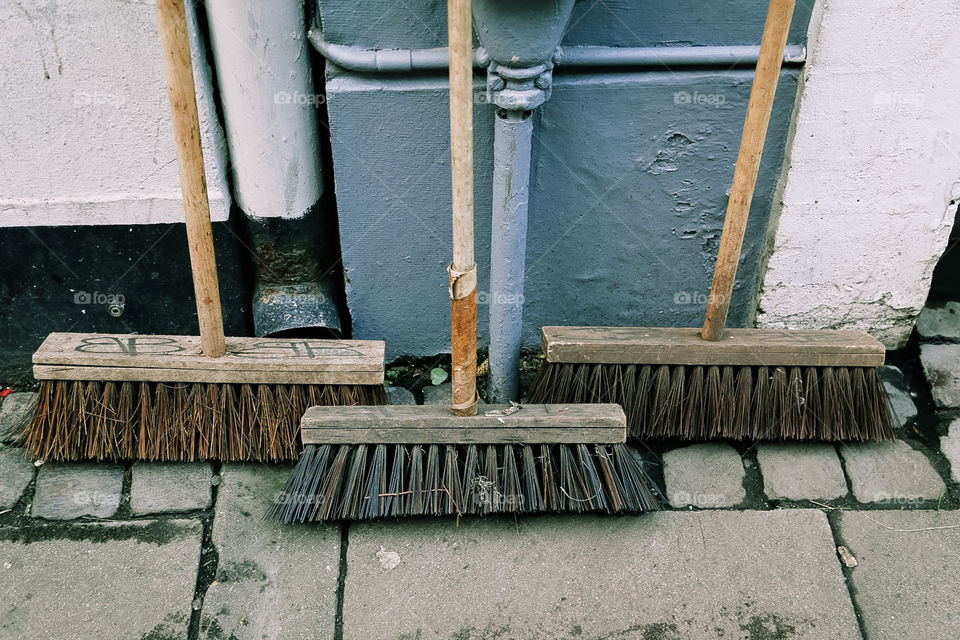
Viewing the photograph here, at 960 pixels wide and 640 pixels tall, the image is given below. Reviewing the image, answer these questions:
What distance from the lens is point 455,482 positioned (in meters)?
2.09

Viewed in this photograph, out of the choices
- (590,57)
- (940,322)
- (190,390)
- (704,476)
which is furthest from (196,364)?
(940,322)

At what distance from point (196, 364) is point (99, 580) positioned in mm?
587

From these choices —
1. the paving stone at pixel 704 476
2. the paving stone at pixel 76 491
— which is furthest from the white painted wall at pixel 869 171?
the paving stone at pixel 76 491

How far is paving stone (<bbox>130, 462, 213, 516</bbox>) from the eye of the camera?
220 centimetres

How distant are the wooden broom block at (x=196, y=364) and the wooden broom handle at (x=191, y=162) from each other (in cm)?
6

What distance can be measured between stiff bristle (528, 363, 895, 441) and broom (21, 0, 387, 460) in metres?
0.61

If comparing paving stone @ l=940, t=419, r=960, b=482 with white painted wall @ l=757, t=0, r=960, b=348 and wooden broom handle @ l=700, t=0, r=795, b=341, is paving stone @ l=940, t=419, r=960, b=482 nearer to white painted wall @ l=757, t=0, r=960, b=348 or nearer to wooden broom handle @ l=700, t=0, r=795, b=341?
white painted wall @ l=757, t=0, r=960, b=348

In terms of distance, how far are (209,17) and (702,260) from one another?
160cm

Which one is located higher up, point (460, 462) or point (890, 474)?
point (460, 462)

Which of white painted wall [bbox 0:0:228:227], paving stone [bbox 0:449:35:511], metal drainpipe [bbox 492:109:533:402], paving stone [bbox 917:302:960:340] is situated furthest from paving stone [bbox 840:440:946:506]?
paving stone [bbox 0:449:35:511]

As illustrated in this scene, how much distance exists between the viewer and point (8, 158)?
87.6 inches

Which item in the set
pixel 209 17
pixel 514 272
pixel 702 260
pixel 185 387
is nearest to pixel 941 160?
pixel 702 260

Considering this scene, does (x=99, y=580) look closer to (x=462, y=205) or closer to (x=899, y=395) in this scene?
(x=462, y=205)

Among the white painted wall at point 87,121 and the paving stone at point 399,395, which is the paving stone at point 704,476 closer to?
the paving stone at point 399,395
